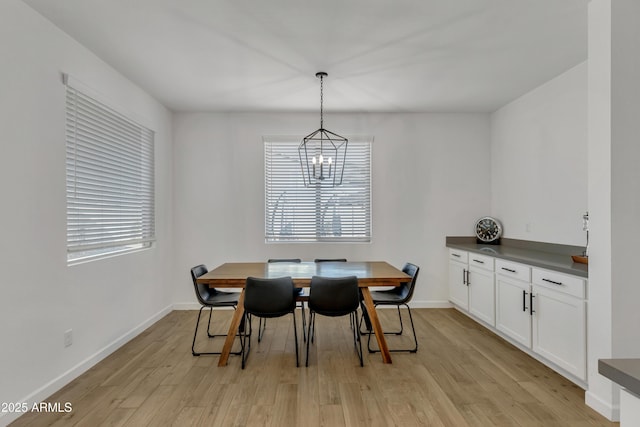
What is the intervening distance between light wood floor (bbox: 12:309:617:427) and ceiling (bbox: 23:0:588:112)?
2746 millimetres

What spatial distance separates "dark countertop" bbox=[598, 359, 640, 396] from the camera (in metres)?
0.84

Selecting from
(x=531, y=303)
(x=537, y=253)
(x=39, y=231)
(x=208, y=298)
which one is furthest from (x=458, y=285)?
(x=39, y=231)

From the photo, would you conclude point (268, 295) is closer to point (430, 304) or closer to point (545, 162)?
point (430, 304)

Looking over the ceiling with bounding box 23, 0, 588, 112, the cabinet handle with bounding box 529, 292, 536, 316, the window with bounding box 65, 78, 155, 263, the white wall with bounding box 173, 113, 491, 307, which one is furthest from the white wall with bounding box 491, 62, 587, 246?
the window with bounding box 65, 78, 155, 263

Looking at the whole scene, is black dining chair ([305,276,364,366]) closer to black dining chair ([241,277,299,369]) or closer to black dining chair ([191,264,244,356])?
black dining chair ([241,277,299,369])

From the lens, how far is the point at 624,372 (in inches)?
34.7

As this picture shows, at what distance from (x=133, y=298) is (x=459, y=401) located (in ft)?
11.0

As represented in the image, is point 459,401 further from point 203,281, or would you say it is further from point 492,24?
point 492,24

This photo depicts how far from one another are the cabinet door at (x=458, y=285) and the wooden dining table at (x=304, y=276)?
134cm

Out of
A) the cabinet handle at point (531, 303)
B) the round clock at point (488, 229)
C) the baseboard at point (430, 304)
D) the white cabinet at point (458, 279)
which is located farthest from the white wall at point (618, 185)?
the baseboard at point (430, 304)

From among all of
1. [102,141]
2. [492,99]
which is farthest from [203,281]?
[492,99]

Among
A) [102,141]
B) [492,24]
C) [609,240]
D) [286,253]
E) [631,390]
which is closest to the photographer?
[631,390]

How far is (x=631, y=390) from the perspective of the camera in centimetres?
85

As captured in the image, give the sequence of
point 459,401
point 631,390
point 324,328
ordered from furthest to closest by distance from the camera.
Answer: point 324,328 < point 459,401 < point 631,390
